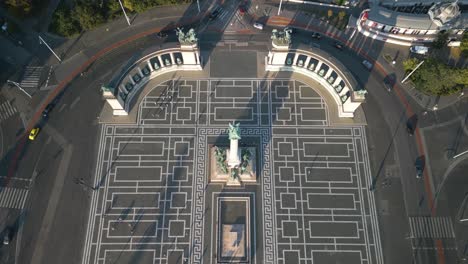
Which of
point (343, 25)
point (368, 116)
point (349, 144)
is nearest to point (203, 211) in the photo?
point (349, 144)

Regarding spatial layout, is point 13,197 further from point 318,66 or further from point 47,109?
point 318,66

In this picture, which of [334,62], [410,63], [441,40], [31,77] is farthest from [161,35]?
[441,40]

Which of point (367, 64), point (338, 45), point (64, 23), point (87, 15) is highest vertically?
point (87, 15)

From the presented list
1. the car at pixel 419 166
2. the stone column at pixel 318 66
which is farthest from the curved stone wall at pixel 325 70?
the car at pixel 419 166

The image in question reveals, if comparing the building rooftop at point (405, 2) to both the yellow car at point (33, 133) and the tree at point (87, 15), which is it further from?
the yellow car at point (33, 133)

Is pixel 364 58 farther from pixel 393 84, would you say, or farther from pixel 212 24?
pixel 212 24
